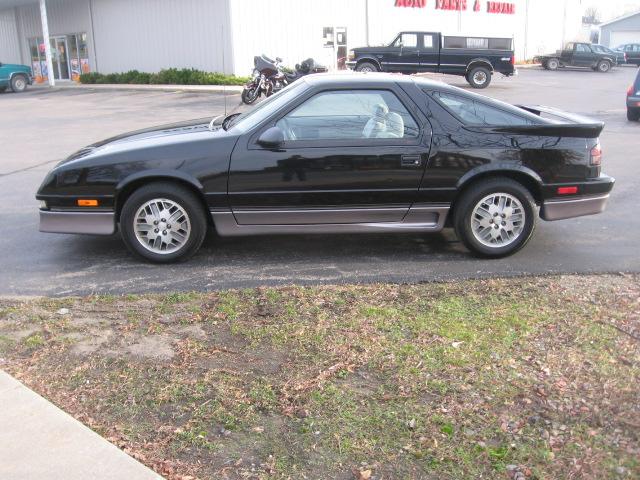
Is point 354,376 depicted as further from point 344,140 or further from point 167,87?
point 167,87

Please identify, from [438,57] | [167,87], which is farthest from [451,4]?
[167,87]

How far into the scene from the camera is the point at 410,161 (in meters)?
5.65

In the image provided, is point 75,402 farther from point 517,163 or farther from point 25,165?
point 25,165

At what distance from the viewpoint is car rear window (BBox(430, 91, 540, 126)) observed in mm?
5766

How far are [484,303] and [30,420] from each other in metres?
3.02

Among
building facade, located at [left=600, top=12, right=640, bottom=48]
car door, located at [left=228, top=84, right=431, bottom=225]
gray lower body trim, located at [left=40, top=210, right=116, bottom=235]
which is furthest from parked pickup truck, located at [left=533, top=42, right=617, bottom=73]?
gray lower body trim, located at [left=40, top=210, right=116, bottom=235]

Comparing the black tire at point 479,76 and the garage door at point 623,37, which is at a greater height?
the garage door at point 623,37

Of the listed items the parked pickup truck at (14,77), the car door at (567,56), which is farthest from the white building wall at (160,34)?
the car door at (567,56)

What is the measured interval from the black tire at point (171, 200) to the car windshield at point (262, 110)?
0.73 m

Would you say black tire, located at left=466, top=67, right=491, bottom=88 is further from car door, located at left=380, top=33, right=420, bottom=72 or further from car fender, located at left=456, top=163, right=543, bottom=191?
car fender, located at left=456, top=163, right=543, bottom=191

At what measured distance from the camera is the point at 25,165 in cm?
1098

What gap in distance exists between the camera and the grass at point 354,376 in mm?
3082

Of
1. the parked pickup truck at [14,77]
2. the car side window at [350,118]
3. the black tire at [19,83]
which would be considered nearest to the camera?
the car side window at [350,118]

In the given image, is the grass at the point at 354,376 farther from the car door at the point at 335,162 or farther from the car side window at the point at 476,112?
the car side window at the point at 476,112
